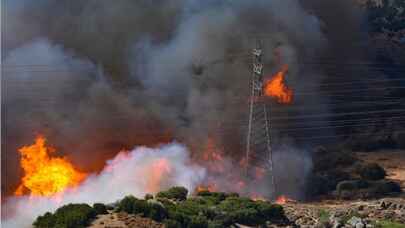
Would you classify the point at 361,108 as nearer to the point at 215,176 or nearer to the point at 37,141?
the point at 215,176

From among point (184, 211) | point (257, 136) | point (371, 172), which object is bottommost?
point (184, 211)

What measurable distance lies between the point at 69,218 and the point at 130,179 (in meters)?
20.3

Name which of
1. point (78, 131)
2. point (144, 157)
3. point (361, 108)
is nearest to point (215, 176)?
point (144, 157)

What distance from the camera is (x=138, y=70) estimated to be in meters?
90.4

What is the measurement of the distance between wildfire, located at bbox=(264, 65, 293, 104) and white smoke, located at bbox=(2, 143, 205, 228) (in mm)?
16499

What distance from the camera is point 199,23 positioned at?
91.5 meters

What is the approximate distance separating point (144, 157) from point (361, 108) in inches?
1563

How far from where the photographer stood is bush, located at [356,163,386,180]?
79875 millimetres

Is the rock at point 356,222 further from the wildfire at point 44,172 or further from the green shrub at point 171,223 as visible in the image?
the wildfire at point 44,172

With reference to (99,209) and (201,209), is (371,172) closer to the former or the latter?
(201,209)

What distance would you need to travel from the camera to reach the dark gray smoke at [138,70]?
82125 mm

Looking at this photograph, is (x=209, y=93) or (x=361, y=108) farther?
(x=361, y=108)

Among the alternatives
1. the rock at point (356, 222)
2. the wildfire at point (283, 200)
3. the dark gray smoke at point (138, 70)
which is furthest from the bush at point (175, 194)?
the rock at point (356, 222)

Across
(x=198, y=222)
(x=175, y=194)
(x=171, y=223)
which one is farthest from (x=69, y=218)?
(x=175, y=194)
